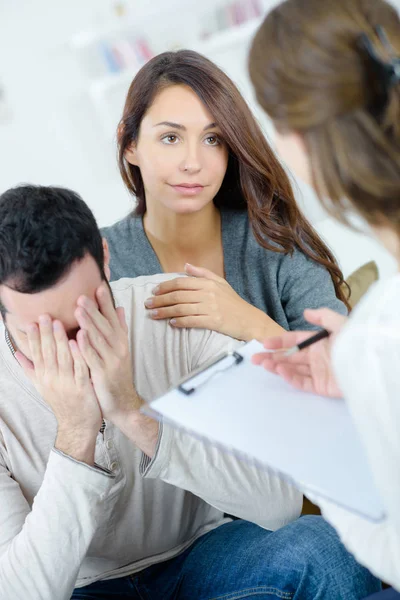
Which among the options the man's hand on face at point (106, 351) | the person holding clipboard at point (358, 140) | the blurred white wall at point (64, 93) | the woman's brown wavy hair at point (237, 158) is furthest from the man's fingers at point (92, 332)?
the blurred white wall at point (64, 93)

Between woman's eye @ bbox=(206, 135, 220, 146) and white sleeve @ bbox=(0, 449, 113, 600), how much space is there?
2.31ft

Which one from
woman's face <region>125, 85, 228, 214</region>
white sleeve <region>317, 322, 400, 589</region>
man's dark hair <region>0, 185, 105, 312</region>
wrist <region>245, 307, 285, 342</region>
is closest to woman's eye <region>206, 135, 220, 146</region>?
woman's face <region>125, 85, 228, 214</region>

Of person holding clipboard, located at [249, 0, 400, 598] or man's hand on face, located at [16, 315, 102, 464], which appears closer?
person holding clipboard, located at [249, 0, 400, 598]

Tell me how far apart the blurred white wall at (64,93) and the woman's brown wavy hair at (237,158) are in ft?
4.99

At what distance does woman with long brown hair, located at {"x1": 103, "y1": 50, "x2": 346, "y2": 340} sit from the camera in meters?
1.29

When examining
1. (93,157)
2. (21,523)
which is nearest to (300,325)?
(21,523)

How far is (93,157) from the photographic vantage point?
3562 millimetres

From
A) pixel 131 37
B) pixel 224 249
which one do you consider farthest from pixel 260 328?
pixel 131 37

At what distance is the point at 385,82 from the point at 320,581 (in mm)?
707

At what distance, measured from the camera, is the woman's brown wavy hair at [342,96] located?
63cm

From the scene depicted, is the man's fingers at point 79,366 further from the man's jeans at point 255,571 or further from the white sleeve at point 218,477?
the man's jeans at point 255,571

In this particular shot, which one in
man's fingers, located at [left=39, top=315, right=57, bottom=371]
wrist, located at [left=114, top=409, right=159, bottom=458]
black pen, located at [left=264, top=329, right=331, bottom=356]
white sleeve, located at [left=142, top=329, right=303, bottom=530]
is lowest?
white sleeve, located at [left=142, top=329, right=303, bottom=530]

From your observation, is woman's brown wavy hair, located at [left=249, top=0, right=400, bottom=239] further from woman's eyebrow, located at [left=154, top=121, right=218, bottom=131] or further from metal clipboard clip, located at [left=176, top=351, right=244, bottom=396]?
woman's eyebrow, located at [left=154, top=121, right=218, bottom=131]

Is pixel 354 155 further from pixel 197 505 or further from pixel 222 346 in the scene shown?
pixel 197 505
